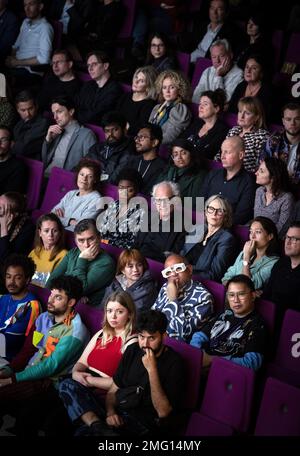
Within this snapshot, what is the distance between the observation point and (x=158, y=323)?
13.6 feet

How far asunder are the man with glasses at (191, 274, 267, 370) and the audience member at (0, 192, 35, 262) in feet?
4.63

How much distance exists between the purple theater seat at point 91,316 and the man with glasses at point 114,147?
1399mm

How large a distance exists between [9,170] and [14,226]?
577 millimetres

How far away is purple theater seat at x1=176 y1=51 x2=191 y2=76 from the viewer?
267 inches

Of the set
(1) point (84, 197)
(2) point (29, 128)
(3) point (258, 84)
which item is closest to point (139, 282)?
(1) point (84, 197)

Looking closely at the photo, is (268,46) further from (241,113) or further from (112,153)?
(112,153)

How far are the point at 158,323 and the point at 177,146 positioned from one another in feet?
5.53

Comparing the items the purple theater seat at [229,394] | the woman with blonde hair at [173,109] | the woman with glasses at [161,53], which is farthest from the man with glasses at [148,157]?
the purple theater seat at [229,394]

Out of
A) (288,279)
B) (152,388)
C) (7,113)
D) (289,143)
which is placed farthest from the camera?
(7,113)

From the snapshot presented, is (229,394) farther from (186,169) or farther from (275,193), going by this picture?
(186,169)

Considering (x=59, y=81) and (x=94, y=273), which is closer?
(x=94, y=273)

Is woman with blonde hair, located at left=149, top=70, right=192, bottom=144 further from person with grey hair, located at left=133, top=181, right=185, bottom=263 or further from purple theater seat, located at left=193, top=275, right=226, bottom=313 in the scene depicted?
purple theater seat, located at left=193, top=275, right=226, bottom=313

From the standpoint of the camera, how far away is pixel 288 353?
4.45m

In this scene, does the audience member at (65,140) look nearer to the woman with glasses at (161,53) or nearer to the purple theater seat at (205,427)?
the woman with glasses at (161,53)
